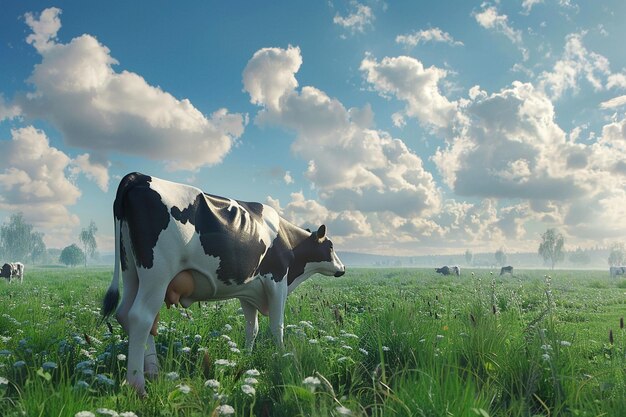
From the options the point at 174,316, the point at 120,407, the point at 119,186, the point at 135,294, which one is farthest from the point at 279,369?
the point at 174,316

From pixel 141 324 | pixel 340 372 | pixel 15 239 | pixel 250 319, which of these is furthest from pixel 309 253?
pixel 15 239

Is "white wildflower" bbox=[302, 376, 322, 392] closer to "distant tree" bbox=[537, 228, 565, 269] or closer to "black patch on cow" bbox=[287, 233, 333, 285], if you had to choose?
"black patch on cow" bbox=[287, 233, 333, 285]

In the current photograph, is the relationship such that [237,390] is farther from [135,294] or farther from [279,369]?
[135,294]

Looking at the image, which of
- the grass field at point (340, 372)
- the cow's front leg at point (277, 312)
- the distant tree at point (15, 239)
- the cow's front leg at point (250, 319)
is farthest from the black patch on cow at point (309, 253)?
the distant tree at point (15, 239)

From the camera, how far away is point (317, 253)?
9.52 meters

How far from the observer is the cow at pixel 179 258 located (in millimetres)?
5793

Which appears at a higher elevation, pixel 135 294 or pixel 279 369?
pixel 135 294

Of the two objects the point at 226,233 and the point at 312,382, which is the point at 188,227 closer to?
the point at 226,233

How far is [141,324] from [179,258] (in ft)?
2.95

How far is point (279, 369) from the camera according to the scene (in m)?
4.87

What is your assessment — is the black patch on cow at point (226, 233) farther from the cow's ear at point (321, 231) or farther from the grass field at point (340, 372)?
the cow's ear at point (321, 231)

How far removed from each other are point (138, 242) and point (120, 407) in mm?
2115

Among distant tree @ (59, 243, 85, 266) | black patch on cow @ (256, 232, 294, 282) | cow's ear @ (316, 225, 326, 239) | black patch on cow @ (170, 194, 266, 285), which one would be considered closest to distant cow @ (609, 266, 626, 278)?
cow's ear @ (316, 225, 326, 239)

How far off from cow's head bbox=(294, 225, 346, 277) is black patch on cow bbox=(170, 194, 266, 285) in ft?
6.38
